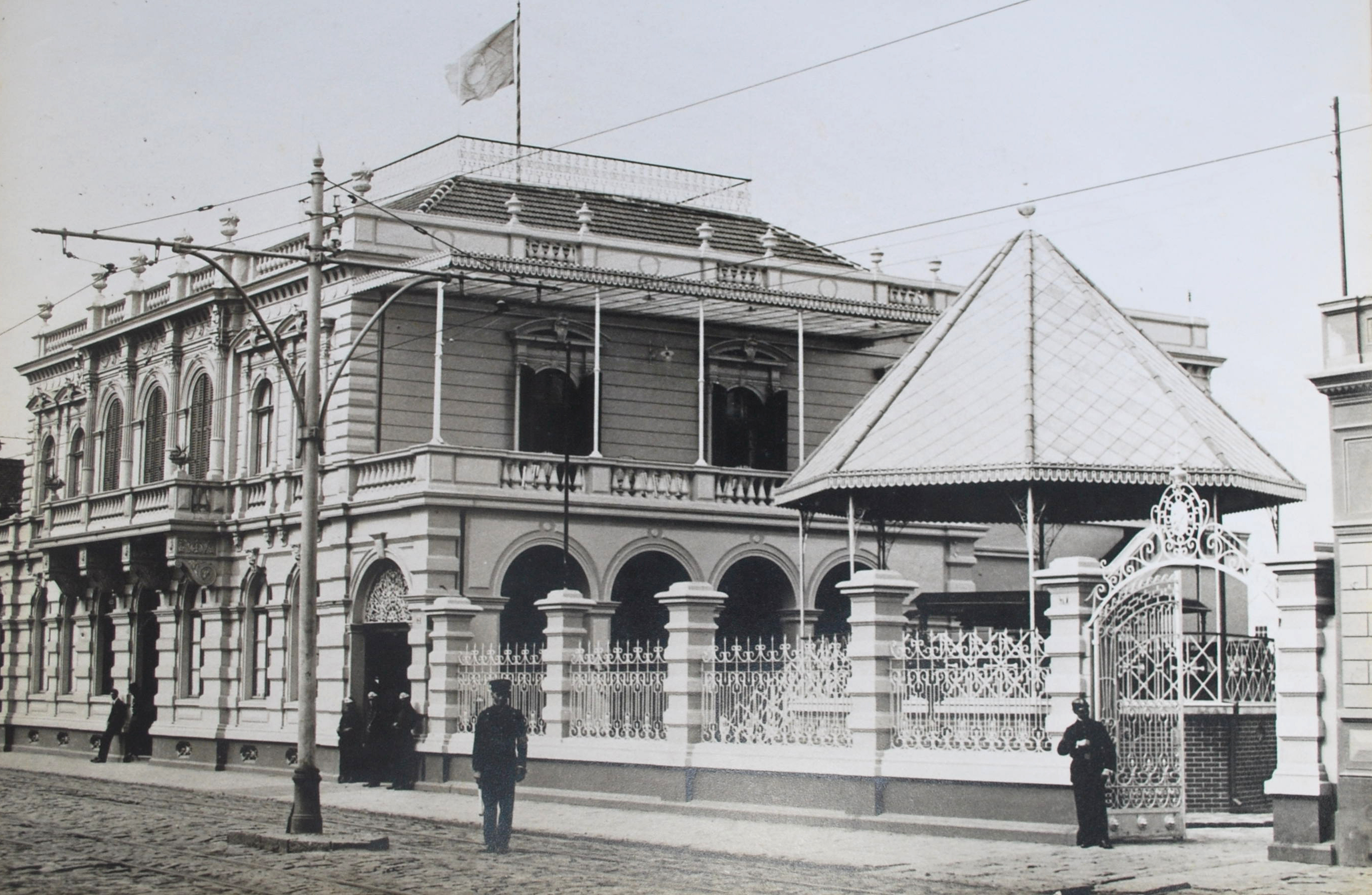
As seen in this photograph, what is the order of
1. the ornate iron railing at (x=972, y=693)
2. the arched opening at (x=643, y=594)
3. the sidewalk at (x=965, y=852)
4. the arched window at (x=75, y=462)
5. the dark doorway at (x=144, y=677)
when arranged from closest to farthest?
the sidewalk at (x=965, y=852) → the ornate iron railing at (x=972, y=693) → the arched opening at (x=643, y=594) → the dark doorway at (x=144, y=677) → the arched window at (x=75, y=462)

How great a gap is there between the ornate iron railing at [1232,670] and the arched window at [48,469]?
1249 inches

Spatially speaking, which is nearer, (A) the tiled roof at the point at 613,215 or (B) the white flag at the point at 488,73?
(B) the white flag at the point at 488,73

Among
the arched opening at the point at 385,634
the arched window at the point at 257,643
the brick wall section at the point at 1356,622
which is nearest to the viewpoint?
the brick wall section at the point at 1356,622

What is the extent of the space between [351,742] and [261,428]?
351 inches

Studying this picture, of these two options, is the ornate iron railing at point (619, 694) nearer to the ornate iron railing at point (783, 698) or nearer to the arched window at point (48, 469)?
the ornate iron railing at point (783, 698)

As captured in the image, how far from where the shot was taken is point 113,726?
3822 cm

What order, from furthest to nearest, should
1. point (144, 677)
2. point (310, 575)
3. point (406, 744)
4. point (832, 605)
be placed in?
point (144, 677) < point (832, 605) < point (406, 744) < point (310, 575)

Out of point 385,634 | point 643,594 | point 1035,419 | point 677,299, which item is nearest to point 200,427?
point 385,634

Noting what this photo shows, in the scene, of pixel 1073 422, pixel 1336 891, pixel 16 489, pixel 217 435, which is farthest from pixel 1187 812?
pixel 16 489

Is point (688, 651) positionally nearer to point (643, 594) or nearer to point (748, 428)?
point (643, 594)

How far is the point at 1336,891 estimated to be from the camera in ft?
49.1

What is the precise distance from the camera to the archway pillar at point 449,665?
1084 inches

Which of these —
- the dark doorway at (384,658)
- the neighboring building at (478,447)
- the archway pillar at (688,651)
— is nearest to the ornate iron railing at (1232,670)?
the archway pillar at (688,651)

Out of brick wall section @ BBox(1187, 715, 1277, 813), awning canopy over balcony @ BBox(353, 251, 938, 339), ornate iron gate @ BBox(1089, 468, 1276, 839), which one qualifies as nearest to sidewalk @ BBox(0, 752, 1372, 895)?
ornate iron gate @ BBox(1089, 468, 1276, 839)
